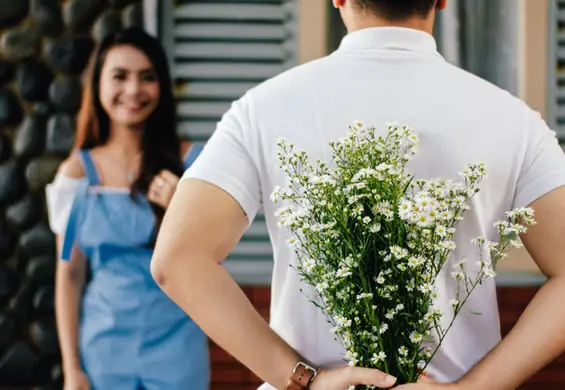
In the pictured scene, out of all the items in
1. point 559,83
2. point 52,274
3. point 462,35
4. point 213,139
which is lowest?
point 52,274

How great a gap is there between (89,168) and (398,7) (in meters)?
1.56

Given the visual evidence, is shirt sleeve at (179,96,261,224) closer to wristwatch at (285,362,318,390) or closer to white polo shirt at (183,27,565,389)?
white polo shirt at (183,27,565,389)

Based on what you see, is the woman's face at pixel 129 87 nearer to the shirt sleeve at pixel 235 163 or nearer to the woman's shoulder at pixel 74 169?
the woman's shoulder at pixel 74 169

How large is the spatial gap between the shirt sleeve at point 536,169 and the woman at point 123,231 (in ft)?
4.64

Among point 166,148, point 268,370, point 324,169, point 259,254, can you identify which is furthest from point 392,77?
point 259,254

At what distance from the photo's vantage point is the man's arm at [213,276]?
1232 mm

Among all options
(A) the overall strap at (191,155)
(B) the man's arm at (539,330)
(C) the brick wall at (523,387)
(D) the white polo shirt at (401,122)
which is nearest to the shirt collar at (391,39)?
(D) the white polo shirt at (401,122)

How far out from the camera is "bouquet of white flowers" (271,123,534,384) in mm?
1106

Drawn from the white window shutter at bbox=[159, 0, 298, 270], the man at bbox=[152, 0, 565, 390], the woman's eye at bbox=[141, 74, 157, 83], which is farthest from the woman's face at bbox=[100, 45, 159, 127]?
the man at bbox=[152, 0, 565, 390]

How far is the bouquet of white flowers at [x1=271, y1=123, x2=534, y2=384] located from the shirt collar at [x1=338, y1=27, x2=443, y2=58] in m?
0.17

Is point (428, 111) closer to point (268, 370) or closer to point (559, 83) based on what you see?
point (268, 370)

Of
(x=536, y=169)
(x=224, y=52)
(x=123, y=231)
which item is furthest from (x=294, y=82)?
(x=224, y=52)

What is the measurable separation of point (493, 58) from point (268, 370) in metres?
2.57

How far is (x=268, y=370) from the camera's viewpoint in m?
1.25
